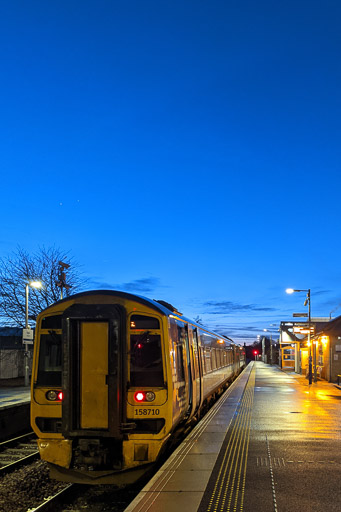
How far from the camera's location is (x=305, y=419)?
533 inches

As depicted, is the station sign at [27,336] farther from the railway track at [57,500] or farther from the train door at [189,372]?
the railway track at [57,500]

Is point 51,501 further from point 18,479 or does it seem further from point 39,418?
point 18,479

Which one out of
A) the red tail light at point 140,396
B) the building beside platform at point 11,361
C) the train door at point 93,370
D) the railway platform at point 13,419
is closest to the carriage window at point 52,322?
the train door at point 93,370

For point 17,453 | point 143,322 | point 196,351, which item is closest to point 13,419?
point 17,453

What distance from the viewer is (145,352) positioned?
761cm

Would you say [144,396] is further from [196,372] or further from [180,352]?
[196,372]

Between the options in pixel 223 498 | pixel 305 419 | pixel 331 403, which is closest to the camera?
pixel 223 498

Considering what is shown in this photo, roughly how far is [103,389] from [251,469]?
259cm

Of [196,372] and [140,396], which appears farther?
[196,372]

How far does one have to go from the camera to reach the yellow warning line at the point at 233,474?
19.1ft

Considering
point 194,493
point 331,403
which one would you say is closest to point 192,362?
point 194,493

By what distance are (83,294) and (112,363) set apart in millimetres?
1182

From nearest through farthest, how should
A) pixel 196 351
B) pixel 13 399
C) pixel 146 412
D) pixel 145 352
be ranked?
pixel 146 412, pixel 145 352, pixel 196 351, pixel 13 399

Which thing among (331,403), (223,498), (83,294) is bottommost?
(331,403)
